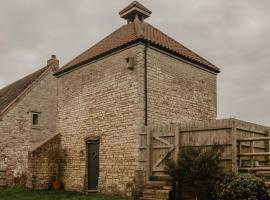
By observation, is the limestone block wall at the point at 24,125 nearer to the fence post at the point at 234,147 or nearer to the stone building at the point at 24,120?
the stone building at the point at 24,120

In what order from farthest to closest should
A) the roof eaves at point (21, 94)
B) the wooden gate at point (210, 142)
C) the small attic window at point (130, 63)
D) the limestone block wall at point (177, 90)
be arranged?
the roof eaves at point (21, 94) < the limestone block wall at point (177, 90) < the small attic window at point (130, 63) < the wooden gate at point (210, 142)

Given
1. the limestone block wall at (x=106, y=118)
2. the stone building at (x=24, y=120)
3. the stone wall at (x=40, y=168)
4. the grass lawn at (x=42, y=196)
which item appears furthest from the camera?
the stone building at (x=24, y=120)

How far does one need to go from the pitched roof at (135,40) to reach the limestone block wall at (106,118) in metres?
0.40

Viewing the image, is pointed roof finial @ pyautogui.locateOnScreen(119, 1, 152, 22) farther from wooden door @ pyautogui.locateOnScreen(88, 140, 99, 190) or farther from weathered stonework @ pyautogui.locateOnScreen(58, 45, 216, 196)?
wooden door @ pyautogui.locateOnScreen(88, 140, 99, 190)

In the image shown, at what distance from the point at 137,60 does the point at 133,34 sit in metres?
1.81

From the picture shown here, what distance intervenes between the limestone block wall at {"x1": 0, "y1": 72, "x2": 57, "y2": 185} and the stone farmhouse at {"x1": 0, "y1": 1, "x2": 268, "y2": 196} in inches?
174

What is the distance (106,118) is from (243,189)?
7702mm

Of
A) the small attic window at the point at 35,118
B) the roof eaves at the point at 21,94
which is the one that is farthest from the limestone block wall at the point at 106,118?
the small attic window at the point at 35,118

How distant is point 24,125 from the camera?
23.2 m

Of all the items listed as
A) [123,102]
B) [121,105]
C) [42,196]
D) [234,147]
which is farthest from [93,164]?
[234,147]

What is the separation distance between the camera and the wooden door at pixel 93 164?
54.7 feet

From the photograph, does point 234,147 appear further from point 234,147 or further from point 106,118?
point 106,118

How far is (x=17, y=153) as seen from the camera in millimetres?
22641

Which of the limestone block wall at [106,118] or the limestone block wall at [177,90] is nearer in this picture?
the limestone block wall at [106,118]
